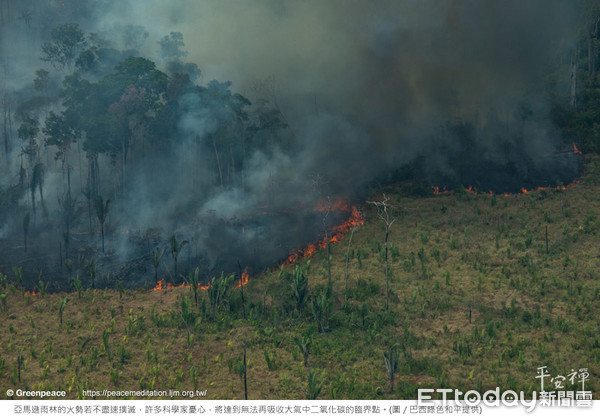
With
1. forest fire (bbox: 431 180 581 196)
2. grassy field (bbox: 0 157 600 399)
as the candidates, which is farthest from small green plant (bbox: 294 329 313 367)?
forest fire (bbox: 431 180 581 196)

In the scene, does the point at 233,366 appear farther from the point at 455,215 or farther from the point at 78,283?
the point at 455,215

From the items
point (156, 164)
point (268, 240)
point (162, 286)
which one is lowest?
point (162, 286)

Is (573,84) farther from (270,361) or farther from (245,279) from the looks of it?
(270,361)

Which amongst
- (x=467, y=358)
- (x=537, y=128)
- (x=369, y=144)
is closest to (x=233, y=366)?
(x=467, y=358)

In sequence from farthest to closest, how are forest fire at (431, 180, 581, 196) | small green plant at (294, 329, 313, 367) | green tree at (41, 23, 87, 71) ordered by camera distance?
green tree at (41, 23, 87, 71)
forest fire at (431, 180, 581, 196)
small green plant at (294, 329, 313, 367)

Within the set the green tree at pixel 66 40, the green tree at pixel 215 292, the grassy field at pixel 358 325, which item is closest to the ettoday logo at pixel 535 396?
the grassy field at pixel 358 325

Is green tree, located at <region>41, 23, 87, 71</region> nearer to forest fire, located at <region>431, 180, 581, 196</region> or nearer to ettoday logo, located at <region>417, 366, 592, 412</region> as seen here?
forest fire, located at <region>431, 180, 581, 196</region>

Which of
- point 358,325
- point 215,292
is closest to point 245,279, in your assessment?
point 215,292

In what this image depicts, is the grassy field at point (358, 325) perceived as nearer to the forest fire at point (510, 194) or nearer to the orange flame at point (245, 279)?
the orange flame at point (245, 279)
